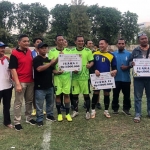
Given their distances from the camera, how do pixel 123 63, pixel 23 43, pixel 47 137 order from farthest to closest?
1. pixel 123 63
2. pixel 23 43
3. pixel 47 137

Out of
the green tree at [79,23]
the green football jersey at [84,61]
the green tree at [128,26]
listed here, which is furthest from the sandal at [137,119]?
the green tree at [128,26]

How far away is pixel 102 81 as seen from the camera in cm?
652

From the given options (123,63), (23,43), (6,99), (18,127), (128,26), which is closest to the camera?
(23,43)

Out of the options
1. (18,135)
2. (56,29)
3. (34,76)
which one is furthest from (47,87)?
(56,29)

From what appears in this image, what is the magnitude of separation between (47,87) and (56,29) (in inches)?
2767

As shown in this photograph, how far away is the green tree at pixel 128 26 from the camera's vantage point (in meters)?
78.3

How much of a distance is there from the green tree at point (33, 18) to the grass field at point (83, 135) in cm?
6927

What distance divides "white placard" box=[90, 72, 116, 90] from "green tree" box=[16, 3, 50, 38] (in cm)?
6890

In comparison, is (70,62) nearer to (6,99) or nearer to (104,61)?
(104,61)

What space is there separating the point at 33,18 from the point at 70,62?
7558 cm

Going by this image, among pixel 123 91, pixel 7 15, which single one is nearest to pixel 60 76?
pixel 123 91

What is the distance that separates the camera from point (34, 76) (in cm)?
604

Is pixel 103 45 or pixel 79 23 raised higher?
pixel 79 23

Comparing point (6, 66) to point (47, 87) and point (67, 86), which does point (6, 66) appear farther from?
point (67, 86)
